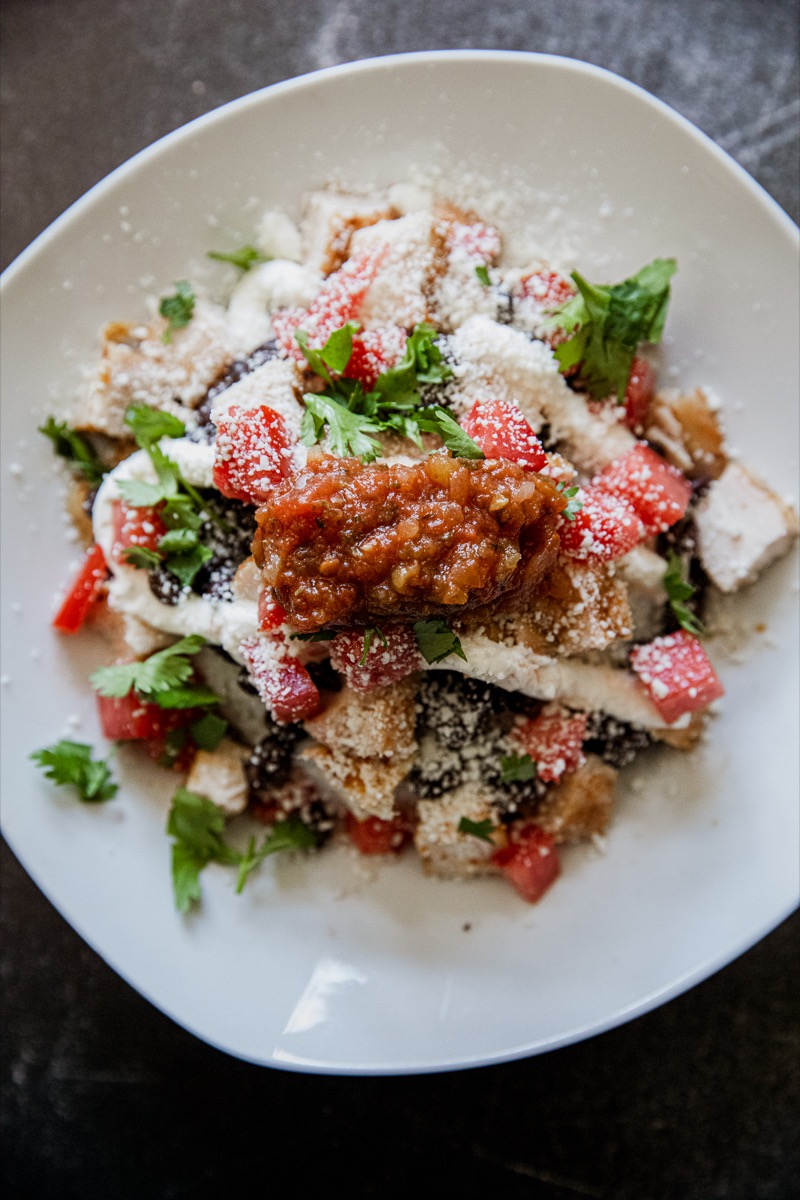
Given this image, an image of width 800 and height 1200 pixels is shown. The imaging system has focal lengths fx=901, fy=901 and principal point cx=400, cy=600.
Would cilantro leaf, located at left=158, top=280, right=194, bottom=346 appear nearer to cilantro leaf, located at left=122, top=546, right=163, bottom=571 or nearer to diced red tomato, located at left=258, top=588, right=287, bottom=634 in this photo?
cilantro leaf, located at left=122, top=546, right=163, bottom=571

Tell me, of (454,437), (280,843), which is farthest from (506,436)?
(280,843)

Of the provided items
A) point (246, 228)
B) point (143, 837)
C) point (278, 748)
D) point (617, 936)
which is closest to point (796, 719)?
point (617, 936)

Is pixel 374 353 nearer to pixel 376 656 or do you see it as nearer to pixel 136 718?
pixel 376 656

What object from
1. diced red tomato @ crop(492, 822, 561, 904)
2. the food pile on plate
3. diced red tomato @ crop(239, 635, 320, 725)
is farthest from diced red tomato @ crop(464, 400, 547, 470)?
diced red tomato @ crop(492, 822, 561, 904)

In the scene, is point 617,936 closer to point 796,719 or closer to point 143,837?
point 796,719

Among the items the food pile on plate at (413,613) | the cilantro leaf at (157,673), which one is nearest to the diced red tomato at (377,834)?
the food pile on plate at (413,613)
